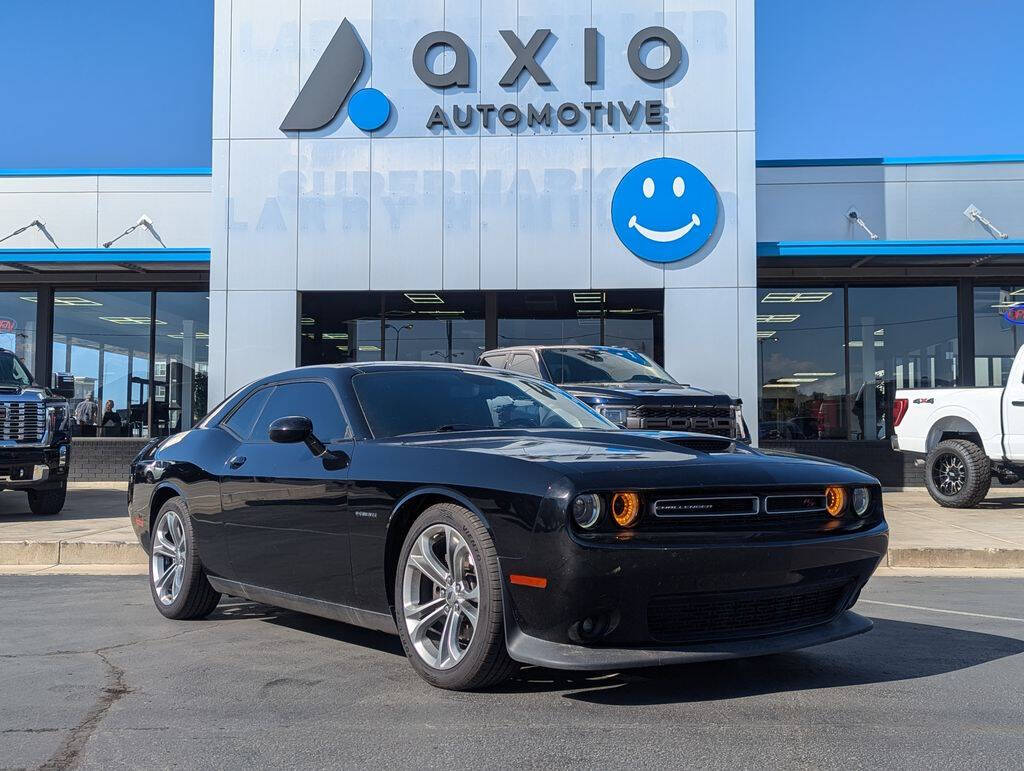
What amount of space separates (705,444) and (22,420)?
32.3 feet

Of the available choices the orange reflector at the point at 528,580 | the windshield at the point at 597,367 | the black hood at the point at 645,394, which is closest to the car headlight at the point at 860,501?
the orange reflector at the point at 528,580

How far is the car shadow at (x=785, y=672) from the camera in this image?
4.16 metres

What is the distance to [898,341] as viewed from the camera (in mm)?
18469

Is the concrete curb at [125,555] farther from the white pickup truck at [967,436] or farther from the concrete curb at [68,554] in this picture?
the white pickup truck at [967,436]

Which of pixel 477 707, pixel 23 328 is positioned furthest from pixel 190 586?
pixel 23 328

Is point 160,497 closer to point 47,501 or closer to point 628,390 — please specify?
point 628,390

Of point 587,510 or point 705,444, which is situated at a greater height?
point 705,444

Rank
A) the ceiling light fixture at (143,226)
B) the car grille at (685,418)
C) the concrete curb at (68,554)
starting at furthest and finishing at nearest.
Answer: the ceiling light fixture at (143,226) < the car grille at (685,418) < the concrete curb at (68,554)

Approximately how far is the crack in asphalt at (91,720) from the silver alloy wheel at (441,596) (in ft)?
3.98

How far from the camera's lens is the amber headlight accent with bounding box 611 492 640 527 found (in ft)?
12.3

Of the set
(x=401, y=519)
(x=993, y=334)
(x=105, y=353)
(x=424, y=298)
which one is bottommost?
(x=401, y=519)

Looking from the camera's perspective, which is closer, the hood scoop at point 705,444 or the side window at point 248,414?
the hood scoop at point 705,444

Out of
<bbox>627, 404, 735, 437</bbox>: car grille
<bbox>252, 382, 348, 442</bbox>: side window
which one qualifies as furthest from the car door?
<bbox>627, 404, 735, 437</bbox>: car grille

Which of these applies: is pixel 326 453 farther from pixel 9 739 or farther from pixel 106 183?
pixel 106 183
